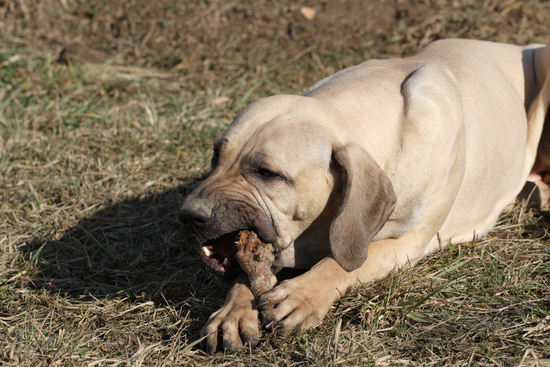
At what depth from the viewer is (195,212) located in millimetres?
3205

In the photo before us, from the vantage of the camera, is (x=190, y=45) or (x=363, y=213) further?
(x=190, y=45)

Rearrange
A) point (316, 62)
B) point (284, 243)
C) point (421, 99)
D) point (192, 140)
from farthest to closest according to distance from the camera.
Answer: point (316, 62), point (192, 140), point (421, 99), point (284, 243)

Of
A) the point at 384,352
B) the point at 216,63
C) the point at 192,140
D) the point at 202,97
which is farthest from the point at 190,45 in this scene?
the point at 384,352

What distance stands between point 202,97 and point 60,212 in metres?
2.24

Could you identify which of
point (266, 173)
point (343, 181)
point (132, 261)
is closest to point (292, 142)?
Answer: point (266, 173)

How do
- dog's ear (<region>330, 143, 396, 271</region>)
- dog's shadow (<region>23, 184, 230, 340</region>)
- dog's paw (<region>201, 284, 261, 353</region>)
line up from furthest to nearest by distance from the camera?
dog's shadow (<region>23, 184, 230, 340</region>) → dog's ear (<region>330, 143, 396, 271</region>) → dog's paw (<region>201, 284, 261, 353</region>)

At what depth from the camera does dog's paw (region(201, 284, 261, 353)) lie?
314 cm

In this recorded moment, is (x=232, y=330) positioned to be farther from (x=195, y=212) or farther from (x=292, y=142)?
(x=292, y=142)

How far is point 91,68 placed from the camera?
271 inches

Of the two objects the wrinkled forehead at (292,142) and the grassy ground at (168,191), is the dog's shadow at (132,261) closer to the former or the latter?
the grassy ground at (168,191)

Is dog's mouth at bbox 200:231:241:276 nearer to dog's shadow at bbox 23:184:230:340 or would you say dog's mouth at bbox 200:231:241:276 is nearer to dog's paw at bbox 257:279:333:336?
dog's shadow at bbox 23:184:230:340

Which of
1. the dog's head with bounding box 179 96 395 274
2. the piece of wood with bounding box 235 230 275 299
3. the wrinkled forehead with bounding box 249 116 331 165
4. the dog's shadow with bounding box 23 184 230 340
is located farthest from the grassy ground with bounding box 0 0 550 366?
the wrinkled forehead with bounding box 249 116 331 165

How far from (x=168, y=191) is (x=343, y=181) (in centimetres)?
221

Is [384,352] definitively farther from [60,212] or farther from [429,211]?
[60,212]
